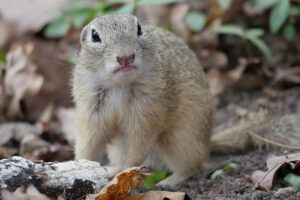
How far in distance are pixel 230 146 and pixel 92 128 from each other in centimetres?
221

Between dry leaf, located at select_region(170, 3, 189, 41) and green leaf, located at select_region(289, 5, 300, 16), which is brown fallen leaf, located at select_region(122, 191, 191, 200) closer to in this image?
dry leaf, located at select_region(170, 3, 189, 41)

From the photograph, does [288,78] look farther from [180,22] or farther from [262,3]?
[180,22]

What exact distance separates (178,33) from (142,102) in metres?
4.43

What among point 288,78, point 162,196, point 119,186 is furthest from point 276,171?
point 288,78

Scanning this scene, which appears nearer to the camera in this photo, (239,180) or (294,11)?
(239,180)

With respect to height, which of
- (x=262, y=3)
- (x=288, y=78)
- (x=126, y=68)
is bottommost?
(x=288, y=78)

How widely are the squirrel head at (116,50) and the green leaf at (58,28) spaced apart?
12.6 feet

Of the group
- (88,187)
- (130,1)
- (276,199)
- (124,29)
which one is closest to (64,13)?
(130,1)

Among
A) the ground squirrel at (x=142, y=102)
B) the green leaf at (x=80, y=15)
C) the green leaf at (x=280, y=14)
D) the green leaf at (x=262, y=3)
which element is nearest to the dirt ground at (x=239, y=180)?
the ground squirrel at (x=142, y=102)

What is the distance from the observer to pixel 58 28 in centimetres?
934

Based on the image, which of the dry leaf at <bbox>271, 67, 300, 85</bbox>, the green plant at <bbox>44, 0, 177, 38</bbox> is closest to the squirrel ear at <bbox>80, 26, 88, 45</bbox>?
the green plant at <bbox>44, 0, 177, 38</bbox>

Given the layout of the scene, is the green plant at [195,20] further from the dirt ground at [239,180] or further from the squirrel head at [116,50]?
the squirrel head at [116,50]

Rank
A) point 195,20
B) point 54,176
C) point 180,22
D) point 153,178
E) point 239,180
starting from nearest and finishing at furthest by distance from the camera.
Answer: point 54,176 < point 239,180 < point 153,178 < point 195,20 < point 180,22

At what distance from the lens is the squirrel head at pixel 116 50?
470 cm
